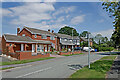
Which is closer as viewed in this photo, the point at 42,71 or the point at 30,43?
the point at 42,71

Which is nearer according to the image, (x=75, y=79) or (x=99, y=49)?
(x=75, y=79)

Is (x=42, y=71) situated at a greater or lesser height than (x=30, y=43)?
lesser

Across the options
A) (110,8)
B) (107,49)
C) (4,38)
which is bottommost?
(107,49)

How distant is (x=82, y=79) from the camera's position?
27.4 feet

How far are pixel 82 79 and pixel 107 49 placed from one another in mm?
65125

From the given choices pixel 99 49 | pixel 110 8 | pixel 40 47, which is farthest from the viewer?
pixel 99 49

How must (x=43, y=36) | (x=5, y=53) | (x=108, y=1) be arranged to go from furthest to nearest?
(x=43, y=36)
(x=5, y=53)
(x=108, y=1)

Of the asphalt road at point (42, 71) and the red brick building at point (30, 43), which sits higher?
the red brick building at point (30, 43)

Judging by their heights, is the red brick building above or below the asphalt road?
above

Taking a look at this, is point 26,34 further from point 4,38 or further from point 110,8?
point 110,8

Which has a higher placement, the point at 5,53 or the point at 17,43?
the point at 17,43

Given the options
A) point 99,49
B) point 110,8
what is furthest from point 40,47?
point 99,49

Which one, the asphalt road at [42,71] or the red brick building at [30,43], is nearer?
the asphalt road at [42,71]

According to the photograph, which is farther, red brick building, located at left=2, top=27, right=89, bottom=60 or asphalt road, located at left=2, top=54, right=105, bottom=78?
red brick building, located at left=2, top=27, right=89, bottom=60
